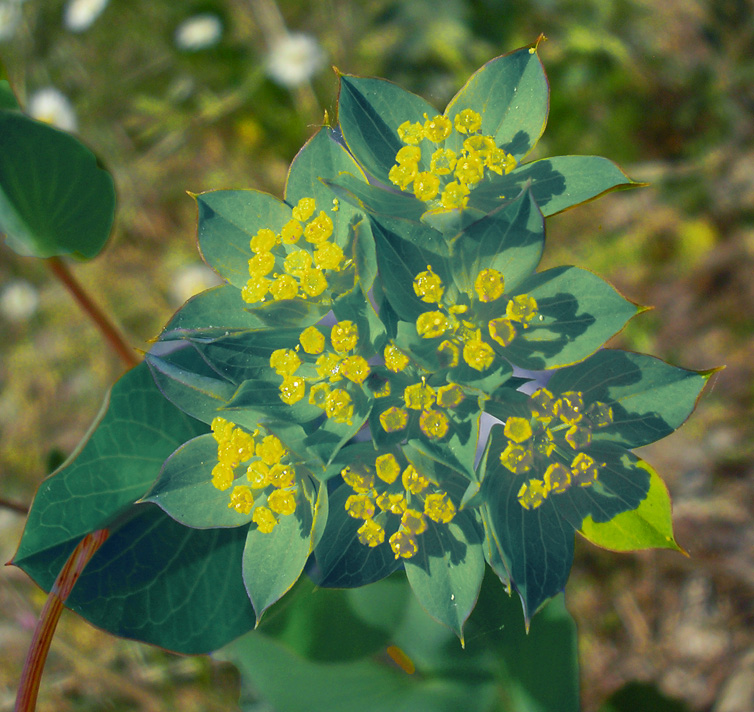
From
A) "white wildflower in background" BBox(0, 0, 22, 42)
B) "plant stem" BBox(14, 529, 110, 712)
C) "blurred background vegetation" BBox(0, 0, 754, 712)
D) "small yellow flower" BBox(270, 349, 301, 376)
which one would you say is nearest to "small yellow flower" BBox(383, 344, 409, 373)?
"small yellow flower" BBox(270, 349, 301, 376)

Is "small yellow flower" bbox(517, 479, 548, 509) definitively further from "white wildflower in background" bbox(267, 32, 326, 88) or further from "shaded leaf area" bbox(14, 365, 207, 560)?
"white wildflower in background" bbox(267, 32, 326, 88)

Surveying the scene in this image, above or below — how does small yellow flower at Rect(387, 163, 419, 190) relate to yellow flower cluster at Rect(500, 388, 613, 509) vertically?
above

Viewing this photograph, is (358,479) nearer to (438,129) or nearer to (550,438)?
(550,438)

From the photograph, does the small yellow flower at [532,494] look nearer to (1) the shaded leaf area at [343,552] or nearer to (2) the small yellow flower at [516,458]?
(2) the small yellow flower at [516,458]

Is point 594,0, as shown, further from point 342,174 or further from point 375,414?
point 375,414

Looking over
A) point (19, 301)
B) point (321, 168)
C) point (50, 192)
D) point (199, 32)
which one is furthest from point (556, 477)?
point (19, 301)

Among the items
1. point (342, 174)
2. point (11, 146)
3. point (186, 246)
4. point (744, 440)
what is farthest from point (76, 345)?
point (744, 440)
